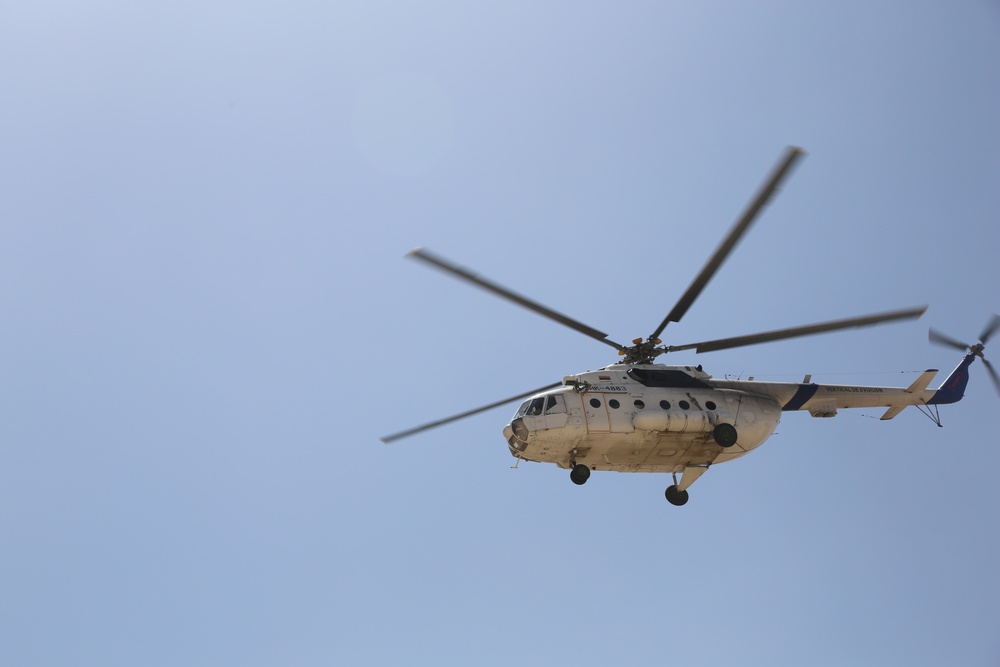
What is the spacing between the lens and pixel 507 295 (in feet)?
78.1

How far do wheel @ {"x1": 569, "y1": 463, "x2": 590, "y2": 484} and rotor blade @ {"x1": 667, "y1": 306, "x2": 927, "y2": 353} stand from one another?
425 centimetres

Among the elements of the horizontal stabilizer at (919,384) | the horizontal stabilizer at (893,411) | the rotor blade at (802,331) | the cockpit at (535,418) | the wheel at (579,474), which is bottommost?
the wheel at (579,474)

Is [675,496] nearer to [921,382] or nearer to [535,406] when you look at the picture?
[535,406]

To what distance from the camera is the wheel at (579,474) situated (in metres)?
26.4

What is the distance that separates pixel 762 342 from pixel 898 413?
29.7 feet

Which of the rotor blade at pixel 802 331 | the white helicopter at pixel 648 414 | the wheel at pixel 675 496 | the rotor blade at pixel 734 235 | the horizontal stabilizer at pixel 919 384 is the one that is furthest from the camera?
the horizontal stabilizer at pixel 919 384

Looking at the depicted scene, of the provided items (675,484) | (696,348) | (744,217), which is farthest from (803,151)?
(675,484)

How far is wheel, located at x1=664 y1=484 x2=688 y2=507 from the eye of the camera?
28.2m

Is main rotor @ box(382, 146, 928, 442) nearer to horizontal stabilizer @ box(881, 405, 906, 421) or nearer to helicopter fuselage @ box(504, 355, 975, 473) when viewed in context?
helicopter fuselage @ box(504, 355, 975, 473)

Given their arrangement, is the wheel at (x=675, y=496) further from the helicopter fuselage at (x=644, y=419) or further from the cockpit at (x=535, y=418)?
the cockpit at (x=535, y=418)

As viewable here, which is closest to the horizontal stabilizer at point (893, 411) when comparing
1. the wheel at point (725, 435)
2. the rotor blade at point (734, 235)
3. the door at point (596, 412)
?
the wheel at point (725, 435)

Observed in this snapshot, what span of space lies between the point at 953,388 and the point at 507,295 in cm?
1739

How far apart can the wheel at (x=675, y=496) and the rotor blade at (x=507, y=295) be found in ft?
15.6

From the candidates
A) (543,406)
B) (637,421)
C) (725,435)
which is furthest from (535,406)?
(725,435)
